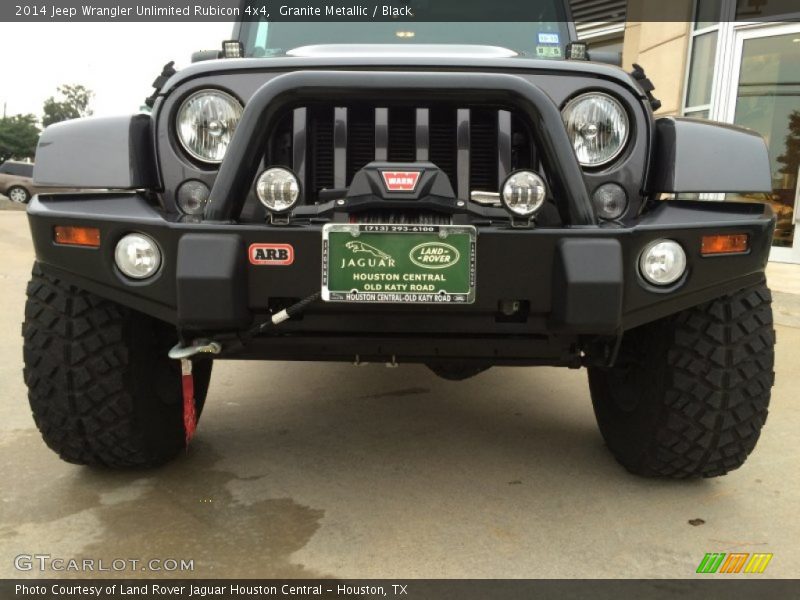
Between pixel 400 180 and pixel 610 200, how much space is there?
673mm

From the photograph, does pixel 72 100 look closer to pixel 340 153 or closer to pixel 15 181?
pixel 15 181

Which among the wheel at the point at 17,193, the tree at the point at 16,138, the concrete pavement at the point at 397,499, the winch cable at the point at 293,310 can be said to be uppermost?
the winch cable at the point at 293,310

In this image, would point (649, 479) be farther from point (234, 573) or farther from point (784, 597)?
point (234, 573)

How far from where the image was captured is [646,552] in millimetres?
2033

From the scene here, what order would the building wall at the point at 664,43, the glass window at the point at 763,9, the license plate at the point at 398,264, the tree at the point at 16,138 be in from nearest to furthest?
the license plate at the point at 398,264 < the glass window at the point at 763,9 < the building wall at the point at 664,43 < the tree at the point at 16,138

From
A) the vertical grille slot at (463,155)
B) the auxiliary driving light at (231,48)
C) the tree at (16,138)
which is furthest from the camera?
the tree at (16,138)

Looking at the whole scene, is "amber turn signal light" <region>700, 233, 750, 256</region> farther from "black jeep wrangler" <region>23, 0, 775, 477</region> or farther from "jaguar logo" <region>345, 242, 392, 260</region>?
"jaguar logo" <region>345, 242, 392, 260</region>

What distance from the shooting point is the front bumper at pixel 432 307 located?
6.06 feet

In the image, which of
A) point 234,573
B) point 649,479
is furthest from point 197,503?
point 649,479

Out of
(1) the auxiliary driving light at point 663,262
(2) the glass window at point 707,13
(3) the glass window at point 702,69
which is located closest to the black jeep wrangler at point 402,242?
(1) the auxiliary driving light at point 663,262

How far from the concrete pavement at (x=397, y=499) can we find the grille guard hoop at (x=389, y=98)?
0.92 meters

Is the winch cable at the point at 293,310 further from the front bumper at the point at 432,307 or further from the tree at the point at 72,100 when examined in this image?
the tree at the point at 72,100

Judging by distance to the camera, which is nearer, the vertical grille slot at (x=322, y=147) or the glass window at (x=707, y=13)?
the vertical grille slot at (x=322, y=147)

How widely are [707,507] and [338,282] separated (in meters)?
1.43
